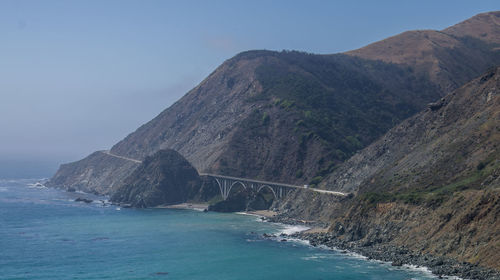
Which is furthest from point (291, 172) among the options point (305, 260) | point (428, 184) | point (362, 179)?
point (305, 260)

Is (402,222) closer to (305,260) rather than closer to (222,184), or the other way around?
(305,260)

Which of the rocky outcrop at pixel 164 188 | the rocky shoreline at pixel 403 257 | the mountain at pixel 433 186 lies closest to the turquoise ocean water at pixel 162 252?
the rocky shoreline at pixel 403 257

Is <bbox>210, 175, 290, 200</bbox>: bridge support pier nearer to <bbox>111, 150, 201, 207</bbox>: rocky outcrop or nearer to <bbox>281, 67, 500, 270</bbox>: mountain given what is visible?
<bbox>111, 150, 201, 207</bbox>: rocky outcrop

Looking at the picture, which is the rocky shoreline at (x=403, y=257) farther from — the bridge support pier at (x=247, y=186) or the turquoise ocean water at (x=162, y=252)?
the bridge support pier at (x=247, y=186)

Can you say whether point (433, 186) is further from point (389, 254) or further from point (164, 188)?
point (164, 188)

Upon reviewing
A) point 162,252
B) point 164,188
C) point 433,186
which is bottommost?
point 162,252

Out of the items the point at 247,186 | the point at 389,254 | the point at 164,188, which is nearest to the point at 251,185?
the point at 247,186
